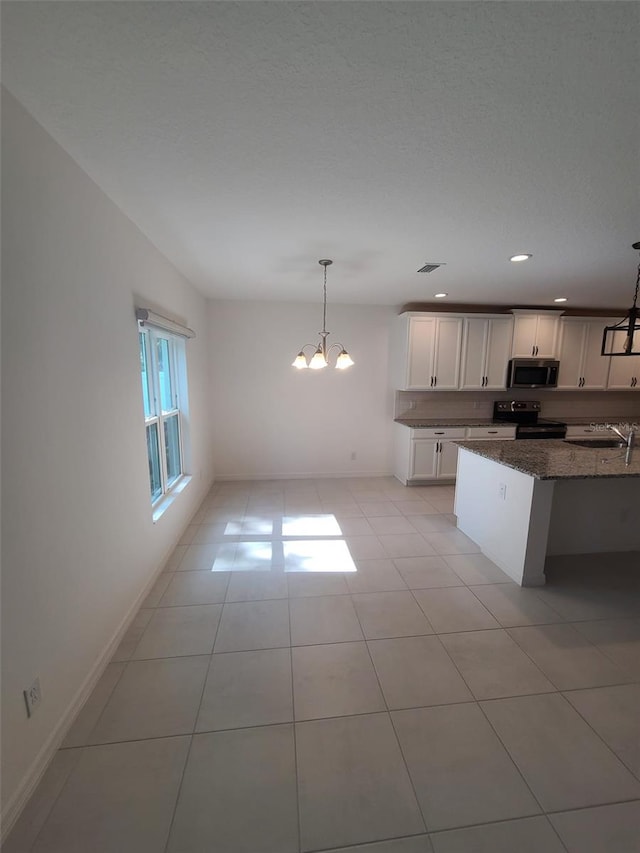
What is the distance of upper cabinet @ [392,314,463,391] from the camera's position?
4.68 m

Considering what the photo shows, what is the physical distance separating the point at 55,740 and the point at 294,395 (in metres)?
4.13

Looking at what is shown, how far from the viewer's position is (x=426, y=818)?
123cm

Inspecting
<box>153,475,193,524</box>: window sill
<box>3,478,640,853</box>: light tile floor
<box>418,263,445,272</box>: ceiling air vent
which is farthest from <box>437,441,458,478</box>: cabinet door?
<box>153,475,193,524</box>: window sill

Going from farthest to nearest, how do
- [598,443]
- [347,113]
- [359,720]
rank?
1. [598,443]
2. [359,720]
3. [347,113]

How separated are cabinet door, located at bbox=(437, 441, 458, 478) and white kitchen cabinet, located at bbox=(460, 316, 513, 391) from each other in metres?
0.88

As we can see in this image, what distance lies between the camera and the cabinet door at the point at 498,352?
4781 millimetres

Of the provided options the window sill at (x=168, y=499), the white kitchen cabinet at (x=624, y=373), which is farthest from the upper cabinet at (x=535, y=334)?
the window sill at (x=168, y=499)

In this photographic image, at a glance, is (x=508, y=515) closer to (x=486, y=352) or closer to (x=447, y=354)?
(x=447, y=354)

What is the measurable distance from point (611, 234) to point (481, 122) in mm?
1764

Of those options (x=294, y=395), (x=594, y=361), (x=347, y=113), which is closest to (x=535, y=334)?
(x=594, y=361)

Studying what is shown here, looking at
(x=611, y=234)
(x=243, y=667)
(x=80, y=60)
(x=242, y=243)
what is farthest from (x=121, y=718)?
(x=611, y=234)

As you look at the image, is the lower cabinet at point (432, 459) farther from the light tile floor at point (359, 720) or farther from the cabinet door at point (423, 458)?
the light tile floor at point (359, 720)

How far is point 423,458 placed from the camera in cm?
479

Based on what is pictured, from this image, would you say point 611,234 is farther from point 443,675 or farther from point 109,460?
point 109,460
